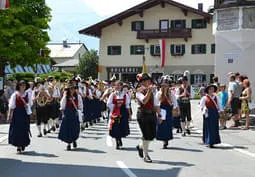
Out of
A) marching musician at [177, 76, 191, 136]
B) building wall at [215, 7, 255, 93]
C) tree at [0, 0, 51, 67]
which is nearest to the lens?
marching musician at [177, 76, 191, 136]

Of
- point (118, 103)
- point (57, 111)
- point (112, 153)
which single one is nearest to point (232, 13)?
point (57, 111)

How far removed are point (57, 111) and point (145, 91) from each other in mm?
8590

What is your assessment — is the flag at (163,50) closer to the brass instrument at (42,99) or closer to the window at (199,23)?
the window at (199,23)

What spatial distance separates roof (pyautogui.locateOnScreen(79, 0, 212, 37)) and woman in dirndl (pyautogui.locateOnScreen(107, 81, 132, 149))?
41779 millimetres

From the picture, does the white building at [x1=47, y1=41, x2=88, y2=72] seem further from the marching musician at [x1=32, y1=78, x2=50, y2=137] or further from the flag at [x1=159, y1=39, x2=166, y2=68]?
the marching musician at [x1=32, y1=78, x2=50, y2=137]

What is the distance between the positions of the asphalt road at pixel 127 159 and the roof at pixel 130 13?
133 ft

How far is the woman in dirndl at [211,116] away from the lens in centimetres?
1338

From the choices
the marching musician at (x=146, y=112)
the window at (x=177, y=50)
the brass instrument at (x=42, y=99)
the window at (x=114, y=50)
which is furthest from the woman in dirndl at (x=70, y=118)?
the window at (x=114, y=50)

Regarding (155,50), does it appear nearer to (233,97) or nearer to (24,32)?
(24,32)

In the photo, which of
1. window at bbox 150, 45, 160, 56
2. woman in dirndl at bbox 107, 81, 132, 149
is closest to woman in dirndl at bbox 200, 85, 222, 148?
woman in dirndl at bbox 107, 81, 132, 149

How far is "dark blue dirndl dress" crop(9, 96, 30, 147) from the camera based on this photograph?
12328mm

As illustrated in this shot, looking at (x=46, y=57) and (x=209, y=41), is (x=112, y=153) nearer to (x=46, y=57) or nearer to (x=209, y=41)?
(x=46, y=57)

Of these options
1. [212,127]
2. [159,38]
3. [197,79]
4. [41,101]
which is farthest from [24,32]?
[212,127]

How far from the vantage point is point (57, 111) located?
18.8 meters
